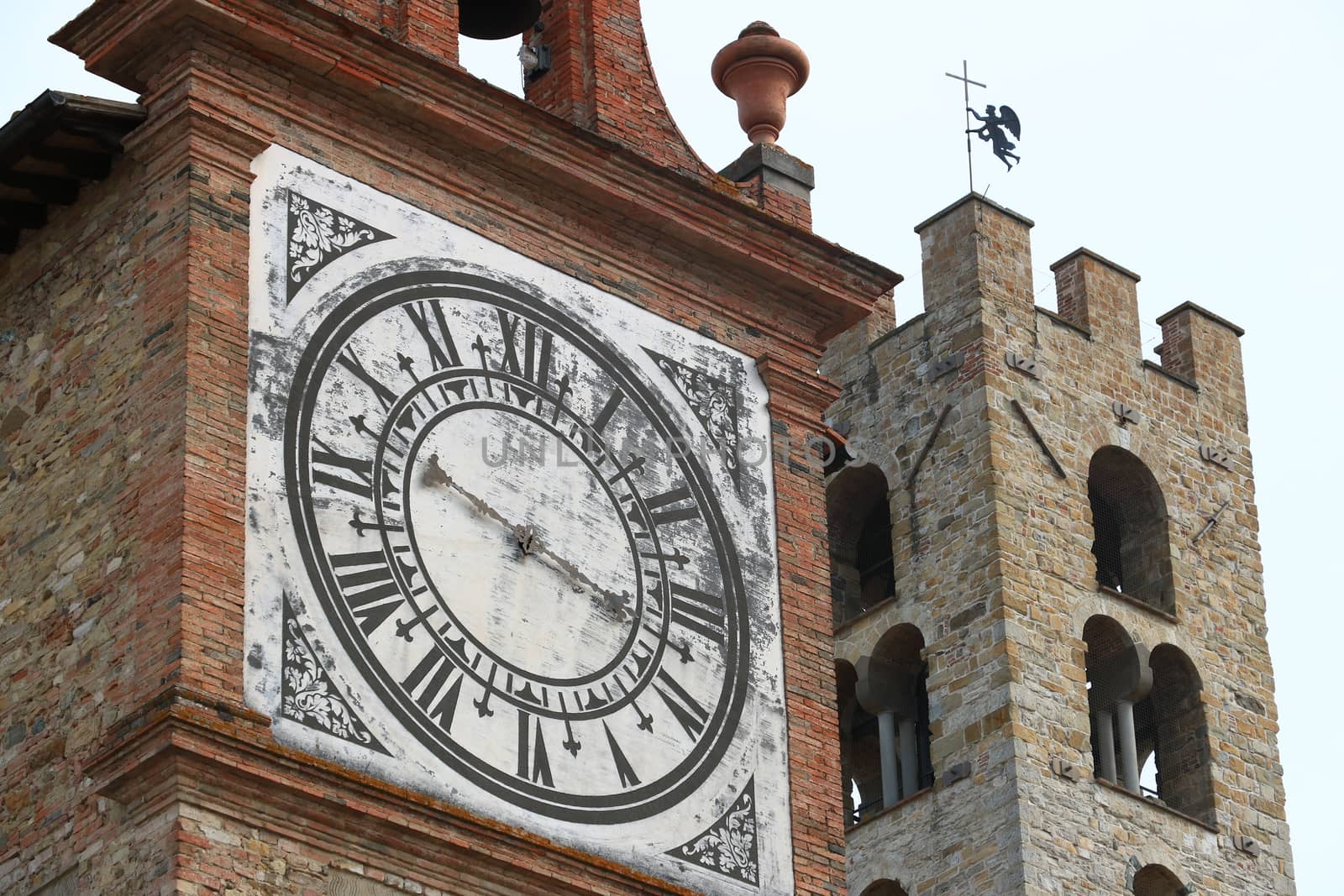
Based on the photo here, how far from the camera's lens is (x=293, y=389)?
2089 centimetres

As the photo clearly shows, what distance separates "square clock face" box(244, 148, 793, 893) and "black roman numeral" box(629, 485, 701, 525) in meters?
0.03

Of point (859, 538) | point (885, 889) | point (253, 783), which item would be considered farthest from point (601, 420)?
point (859, 538)

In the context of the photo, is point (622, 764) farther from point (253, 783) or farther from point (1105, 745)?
point (1105, 745)

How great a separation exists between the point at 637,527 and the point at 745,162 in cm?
359

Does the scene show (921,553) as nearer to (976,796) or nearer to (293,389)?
(976,796)

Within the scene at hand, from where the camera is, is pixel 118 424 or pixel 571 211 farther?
pixel 571 211

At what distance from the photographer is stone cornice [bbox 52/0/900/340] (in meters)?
21.6

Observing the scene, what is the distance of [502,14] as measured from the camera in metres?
24.9

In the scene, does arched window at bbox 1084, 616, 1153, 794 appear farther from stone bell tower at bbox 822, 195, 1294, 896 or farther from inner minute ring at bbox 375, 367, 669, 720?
inner minute ring at bbox 375, 367, 669, 720

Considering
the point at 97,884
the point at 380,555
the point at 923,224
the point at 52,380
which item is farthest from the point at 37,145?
the point at 923,224

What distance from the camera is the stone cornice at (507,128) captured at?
21.6 meters

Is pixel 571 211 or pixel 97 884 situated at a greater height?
pixel 571 211

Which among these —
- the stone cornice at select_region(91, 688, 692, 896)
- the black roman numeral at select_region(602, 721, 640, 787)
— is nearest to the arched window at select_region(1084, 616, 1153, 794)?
the black roman numeral at select_region(602, 721, 640, 787)

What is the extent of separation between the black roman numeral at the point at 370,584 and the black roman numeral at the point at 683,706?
173 centimetres
